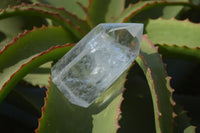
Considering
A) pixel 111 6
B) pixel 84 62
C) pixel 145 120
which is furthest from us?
pixel 111 6

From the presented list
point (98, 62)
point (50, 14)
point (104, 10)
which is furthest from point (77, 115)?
point (104, 10)

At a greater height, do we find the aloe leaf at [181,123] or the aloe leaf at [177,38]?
the aloe leaf at [177,38]

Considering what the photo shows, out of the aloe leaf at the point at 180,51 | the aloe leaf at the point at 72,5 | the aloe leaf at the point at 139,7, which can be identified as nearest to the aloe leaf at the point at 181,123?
the aloe leaf at the point at 180,51

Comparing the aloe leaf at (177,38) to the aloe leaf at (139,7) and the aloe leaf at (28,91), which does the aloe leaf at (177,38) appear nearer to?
the aloe leaf at (139,7)

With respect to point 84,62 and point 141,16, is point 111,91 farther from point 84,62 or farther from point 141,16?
point 141,16

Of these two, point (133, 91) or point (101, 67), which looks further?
point (133, 91)

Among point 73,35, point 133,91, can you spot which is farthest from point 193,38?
point 73,35
